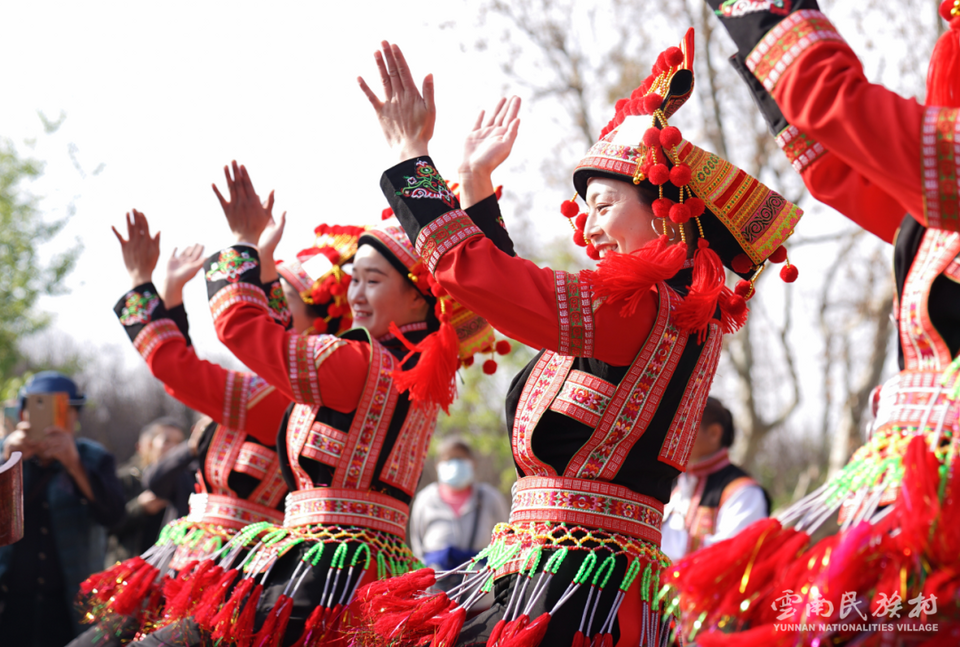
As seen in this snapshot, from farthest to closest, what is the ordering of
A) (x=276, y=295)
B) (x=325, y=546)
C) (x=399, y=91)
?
(x=276, y=295)
(x=325, y=546)
(x=399, y=91)

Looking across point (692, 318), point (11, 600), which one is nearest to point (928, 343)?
point (692, 318)

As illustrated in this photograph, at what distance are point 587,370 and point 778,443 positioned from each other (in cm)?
3498

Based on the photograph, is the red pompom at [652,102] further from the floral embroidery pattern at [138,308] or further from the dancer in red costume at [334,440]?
the floral embroidery pattern at [138,308]

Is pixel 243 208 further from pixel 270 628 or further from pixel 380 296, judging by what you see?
pixel 270 628

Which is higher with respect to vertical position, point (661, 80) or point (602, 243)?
point (661, 80)

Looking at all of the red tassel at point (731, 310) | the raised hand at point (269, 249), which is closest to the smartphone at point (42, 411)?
the raised hand at point (269, 249)

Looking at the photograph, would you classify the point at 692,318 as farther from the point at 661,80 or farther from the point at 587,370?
the point at 661,80

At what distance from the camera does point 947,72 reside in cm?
180

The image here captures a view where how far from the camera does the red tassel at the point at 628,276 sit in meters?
2.09

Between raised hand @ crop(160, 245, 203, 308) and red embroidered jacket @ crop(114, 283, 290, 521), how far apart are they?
221mm

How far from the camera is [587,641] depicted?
2090 millimetres

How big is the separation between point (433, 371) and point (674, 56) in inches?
46.2

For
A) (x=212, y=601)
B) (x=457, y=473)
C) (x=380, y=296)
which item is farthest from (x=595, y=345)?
(x=457, y=473)

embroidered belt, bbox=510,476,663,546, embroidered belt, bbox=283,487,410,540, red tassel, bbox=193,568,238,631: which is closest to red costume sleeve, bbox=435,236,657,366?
embroidered belt, bbox=510,476,663,546
